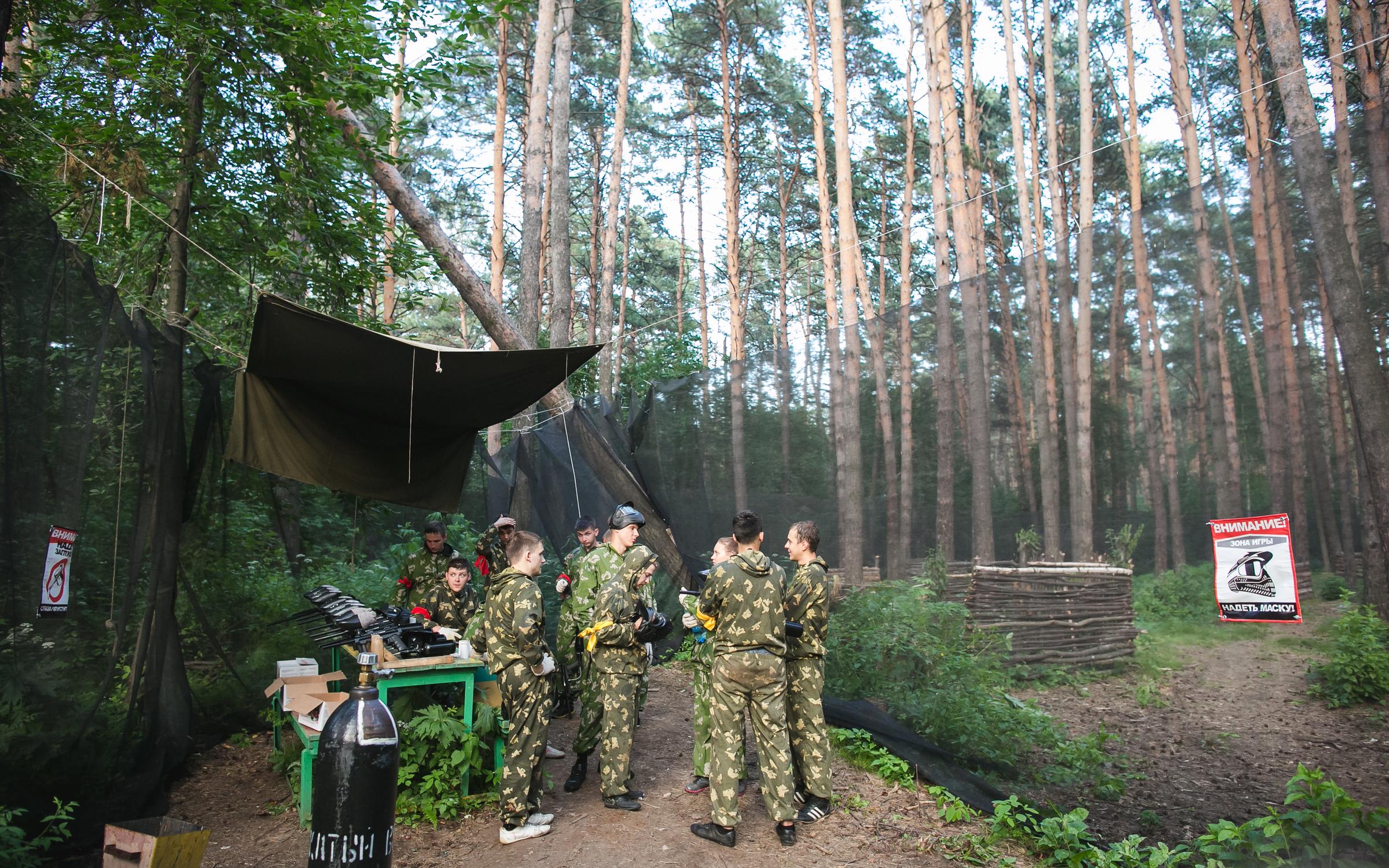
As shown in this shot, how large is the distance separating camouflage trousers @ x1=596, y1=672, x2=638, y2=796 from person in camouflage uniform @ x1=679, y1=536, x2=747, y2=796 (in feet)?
1.59

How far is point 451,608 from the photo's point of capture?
6379 mm

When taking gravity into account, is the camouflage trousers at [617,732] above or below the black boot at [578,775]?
above

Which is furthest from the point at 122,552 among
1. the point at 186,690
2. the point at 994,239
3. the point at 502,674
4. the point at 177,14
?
the point at 994,239

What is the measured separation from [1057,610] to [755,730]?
5218mm

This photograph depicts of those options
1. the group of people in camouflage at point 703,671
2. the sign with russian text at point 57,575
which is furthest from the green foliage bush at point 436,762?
the sign with russian text at point 57,575

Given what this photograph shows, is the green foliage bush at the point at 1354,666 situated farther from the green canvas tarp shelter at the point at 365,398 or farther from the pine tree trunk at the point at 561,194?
the pine tree trunk at the point at 561,194

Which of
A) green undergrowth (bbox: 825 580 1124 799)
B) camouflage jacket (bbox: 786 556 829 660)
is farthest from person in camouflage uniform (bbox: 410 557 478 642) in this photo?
green undergrowth (bbox: 825 580 1124 799)

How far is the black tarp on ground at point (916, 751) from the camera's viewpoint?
210 inches

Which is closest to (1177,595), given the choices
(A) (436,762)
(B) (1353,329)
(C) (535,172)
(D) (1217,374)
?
(D) (1217,374)

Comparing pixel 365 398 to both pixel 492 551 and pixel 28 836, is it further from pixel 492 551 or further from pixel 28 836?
pixel 28 836

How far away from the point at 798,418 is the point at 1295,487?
4291 mm

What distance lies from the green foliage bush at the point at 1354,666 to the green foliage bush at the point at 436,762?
5.82m

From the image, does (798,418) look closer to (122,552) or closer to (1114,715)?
(1114,715)

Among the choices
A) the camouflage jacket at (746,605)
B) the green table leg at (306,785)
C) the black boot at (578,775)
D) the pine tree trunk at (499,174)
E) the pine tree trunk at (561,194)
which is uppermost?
the pine tree trunk at (499,174)
